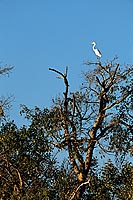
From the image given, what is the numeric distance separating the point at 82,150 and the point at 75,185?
109cm

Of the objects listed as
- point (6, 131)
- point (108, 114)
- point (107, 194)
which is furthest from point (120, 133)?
point (6, 131)

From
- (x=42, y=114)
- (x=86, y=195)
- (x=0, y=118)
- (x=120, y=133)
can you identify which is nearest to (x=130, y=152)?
(x=120, y=133)

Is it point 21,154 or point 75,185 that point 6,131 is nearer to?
point 21,154

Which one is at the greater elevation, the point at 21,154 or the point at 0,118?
the point at 0,118

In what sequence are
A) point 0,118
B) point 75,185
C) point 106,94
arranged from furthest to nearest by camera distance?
point 0,118, point 106,94, point 75,185

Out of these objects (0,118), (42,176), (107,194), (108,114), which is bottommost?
(107,194)

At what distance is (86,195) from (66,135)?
1663 millimetres

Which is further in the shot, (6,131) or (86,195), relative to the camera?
(6,131)

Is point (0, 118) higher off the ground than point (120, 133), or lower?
higher

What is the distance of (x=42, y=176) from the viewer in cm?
1609

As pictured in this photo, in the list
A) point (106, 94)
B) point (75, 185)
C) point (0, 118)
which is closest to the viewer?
point (75, 185)

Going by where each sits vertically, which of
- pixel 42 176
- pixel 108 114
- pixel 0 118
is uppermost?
pixel 0 118

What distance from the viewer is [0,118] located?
17297 millimetres

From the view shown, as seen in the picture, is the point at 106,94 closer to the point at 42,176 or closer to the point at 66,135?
the point at 66,135
